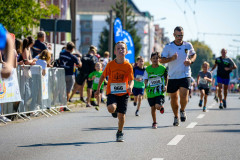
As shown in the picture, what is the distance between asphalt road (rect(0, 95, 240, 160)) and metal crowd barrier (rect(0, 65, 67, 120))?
0.54 m

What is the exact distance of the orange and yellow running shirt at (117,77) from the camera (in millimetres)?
9102

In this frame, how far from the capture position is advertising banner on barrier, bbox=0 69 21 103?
39.1ft

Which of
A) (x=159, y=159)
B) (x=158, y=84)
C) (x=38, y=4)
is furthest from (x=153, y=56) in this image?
(x=38, y=4)

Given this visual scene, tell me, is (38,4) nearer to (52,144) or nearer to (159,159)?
(52,144)

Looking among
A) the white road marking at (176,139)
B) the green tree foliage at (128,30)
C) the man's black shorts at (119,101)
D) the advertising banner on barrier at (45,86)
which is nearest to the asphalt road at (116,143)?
the white road marking at (176,139)

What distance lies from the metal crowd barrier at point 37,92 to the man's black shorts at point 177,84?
3559 mm

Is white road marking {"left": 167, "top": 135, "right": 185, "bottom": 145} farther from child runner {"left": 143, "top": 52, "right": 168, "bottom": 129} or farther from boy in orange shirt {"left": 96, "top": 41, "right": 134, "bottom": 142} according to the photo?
child runner {"left": 143, "top": 52, "right": 168, "bottom": 129}

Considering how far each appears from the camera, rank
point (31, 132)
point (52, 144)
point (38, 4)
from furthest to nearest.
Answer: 1. point (38, 4)
2. point (31, 132)
3. point (52, 144)

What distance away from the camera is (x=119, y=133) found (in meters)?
8.96

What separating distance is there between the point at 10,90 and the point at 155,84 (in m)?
3.33

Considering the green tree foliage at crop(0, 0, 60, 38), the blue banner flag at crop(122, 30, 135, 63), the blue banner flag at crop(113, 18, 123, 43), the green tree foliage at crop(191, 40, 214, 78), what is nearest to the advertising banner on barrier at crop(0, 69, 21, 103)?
the green tree foliage at crop(0, 0, 60, 38)

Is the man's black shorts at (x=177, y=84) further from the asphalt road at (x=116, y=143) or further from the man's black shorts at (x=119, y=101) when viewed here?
the man's black shorts at (x=119, y=101)

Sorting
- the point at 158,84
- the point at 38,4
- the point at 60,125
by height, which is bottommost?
the point at 60,125

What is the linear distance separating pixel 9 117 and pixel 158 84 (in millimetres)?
3835
